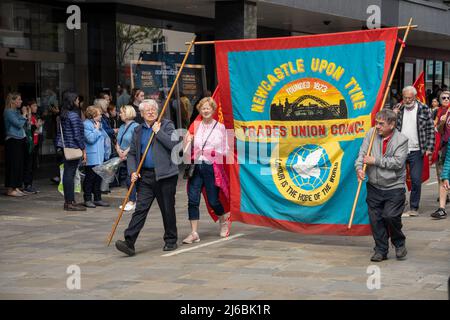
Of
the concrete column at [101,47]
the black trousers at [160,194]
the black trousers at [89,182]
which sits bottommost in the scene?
the black trousers at [89,182]

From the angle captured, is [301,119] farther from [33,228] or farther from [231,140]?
[33,228]

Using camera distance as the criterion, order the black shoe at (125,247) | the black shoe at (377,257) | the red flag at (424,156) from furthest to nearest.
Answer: the red flag at (424,156), the black shoe at (125,247), the black shoe at (377,257)

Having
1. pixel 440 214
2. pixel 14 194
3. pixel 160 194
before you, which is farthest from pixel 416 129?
pixel 14 194

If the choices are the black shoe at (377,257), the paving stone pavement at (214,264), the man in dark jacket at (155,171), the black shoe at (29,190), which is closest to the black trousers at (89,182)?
the paving stone pavement at (214,264)

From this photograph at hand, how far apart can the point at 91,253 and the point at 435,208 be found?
5943 mm

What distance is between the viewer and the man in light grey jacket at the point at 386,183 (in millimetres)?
8086

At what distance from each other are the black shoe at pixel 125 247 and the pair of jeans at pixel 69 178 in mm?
3873

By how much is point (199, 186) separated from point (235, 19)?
811cm

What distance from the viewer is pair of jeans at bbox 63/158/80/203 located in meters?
12.1

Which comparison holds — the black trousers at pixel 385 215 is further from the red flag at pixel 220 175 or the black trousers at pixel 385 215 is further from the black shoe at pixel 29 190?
the black shoe at pixel 29 190

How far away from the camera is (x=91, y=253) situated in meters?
8.73
